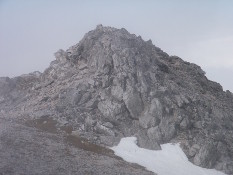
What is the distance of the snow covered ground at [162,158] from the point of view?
41.2 meters

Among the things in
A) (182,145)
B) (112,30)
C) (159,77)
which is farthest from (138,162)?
(112,30)

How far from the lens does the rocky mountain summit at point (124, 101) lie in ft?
157

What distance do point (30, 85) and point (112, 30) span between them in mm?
19443

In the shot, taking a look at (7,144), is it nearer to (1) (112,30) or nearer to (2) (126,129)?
(2) (126,129)

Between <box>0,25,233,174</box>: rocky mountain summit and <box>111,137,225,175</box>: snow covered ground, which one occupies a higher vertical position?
<box>0,25,233,174</box>: rocky mountain summit

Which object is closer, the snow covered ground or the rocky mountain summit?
the snow covered ground

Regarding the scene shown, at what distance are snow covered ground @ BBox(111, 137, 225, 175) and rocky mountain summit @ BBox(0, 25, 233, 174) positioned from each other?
3.51ft

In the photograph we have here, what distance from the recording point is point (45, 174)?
30.6m

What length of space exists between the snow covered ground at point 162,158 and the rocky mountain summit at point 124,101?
1071 mm

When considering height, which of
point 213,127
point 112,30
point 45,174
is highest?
point 112,30

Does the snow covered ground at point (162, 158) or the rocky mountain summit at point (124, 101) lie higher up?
the rocky mountain summit at point (124, 101)

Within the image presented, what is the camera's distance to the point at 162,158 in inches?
1719

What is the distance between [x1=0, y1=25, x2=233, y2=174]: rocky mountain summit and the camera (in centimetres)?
4780

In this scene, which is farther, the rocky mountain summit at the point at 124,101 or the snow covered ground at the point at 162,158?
the rocky mountain summit at the point at 124,101
